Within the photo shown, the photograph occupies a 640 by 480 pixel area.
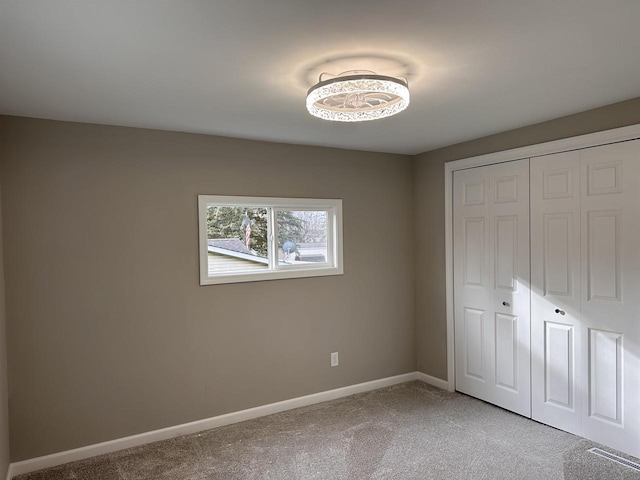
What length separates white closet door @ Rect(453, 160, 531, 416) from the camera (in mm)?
3420

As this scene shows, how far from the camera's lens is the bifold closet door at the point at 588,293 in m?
2.78

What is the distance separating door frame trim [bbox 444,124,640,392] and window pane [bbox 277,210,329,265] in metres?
1.12

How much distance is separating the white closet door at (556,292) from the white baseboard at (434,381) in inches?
33.5

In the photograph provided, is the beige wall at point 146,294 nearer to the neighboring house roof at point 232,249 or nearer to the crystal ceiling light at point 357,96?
the neighboring house roof at point 232,249

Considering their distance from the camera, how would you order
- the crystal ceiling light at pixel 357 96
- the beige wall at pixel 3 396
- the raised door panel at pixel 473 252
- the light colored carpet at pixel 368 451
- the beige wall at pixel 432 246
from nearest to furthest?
the crystal ceiling light at pixel 357 96 < the beige wall at pixel 3 396 < the light colored carpet at pixel 368 451 < the raised door panel at pixel 473 252 < the beige wall at pixel 432 246

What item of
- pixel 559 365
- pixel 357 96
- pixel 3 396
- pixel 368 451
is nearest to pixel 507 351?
pixel 559 365

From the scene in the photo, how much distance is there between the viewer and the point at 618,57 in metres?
2.01

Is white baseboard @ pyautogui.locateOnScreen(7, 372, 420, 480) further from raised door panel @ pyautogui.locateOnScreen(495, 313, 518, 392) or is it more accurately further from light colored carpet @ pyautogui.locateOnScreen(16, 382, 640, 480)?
raised door panel @ pyautogui.locateOnScreen(495, 313, 518, 392)

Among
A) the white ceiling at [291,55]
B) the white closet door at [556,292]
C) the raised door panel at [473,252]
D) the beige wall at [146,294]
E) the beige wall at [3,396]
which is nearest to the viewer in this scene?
the white ceiling at [291,55]

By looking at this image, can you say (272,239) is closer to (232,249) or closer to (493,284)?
(232,249)

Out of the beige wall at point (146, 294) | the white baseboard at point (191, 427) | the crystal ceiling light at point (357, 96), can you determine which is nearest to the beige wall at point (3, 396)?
the beige wall at point (146, 294)

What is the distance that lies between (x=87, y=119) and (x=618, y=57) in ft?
9.92

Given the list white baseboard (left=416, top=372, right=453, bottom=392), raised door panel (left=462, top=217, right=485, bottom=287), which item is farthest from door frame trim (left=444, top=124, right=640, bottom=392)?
raised door panel (left=462, top=217, right=485, bottom=287)

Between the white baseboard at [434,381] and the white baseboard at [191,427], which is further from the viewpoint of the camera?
the white baseboard at [434,381]
